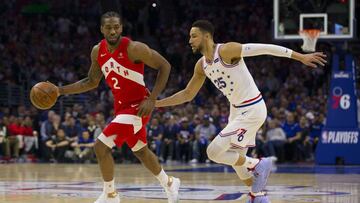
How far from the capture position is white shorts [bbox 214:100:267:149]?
7.89 meters

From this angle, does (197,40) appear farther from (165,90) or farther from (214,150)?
(165,90)

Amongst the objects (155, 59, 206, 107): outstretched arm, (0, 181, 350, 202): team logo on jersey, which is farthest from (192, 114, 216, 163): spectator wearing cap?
(155, 59, 206, 107): outstretched arm

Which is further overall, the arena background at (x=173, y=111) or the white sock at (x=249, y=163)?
the arena background at (x=173, y=111)

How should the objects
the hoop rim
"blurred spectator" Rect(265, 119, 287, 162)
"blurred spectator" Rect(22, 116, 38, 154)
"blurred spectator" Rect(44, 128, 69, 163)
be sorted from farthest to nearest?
"blurred spectator" Rect(22, 116, 38, 154) → "blurred spectator" Rect(44, 128, 69, 163) → "blurred spectator" Rect(265, 119, 287, 162) → the hoop rim

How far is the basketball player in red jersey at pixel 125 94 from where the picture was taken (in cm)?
819

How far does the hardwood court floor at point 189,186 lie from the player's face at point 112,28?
2023mm

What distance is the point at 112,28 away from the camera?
26.8 feet

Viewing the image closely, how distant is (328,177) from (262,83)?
31.7 ft

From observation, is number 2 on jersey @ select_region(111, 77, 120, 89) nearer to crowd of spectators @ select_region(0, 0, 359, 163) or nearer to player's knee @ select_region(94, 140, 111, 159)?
player's knee @ select_region(94, 140, 111, 159)

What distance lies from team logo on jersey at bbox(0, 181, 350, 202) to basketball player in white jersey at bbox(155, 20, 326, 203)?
52.2 inches

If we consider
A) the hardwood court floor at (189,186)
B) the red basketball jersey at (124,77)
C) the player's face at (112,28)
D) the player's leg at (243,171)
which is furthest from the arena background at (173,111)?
the player's face at (112,28)

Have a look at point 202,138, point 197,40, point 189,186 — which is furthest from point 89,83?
point 202,138

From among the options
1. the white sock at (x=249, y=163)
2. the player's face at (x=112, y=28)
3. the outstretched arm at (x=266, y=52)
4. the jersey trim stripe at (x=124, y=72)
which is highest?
the player's face at (x=112, y=28)

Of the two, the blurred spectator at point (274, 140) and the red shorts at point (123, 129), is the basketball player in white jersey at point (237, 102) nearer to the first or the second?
the red shorts at point (123, 129)
